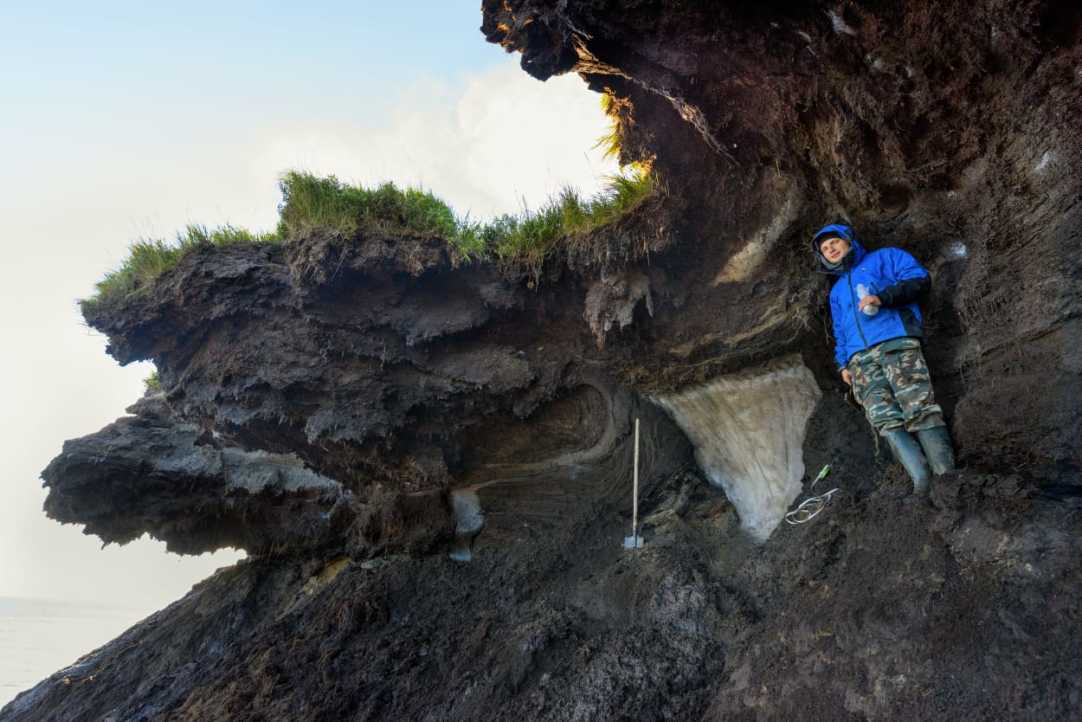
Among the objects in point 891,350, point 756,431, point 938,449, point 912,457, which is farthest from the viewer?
point 756,431

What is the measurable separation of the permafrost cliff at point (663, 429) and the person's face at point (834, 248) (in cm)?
51

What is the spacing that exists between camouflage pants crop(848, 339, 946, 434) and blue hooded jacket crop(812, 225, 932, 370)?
0.10 metres

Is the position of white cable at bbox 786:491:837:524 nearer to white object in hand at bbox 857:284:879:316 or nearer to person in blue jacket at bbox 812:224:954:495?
person in blue jacket at bbox 812:224:954:495

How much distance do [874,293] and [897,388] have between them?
2.37 ft

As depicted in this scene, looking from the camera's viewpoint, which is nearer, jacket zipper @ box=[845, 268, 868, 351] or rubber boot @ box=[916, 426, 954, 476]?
rubber boot @ box=[916, 426, 954, 476]

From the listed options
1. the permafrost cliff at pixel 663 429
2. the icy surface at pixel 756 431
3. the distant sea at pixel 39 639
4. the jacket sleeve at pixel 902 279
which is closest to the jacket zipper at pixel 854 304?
the jacket sleeve at pixel 902 279

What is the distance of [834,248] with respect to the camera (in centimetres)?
475

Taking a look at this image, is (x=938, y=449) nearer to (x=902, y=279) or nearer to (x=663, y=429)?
(x=902, y=279)

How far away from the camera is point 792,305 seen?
5633mm

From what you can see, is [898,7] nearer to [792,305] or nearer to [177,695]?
[792,305]

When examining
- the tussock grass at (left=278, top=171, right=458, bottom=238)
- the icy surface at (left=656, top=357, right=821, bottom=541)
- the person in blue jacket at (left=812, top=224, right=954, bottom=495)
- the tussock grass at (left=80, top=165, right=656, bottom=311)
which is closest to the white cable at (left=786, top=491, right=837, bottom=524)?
the icy surface at (left=656, top=357, right=821, bottom=541)

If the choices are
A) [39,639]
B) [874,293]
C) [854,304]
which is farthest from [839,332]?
[39,639]

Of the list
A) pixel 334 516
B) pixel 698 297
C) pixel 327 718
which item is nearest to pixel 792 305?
pixel 698 297

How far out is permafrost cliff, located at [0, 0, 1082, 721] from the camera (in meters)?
3.55
